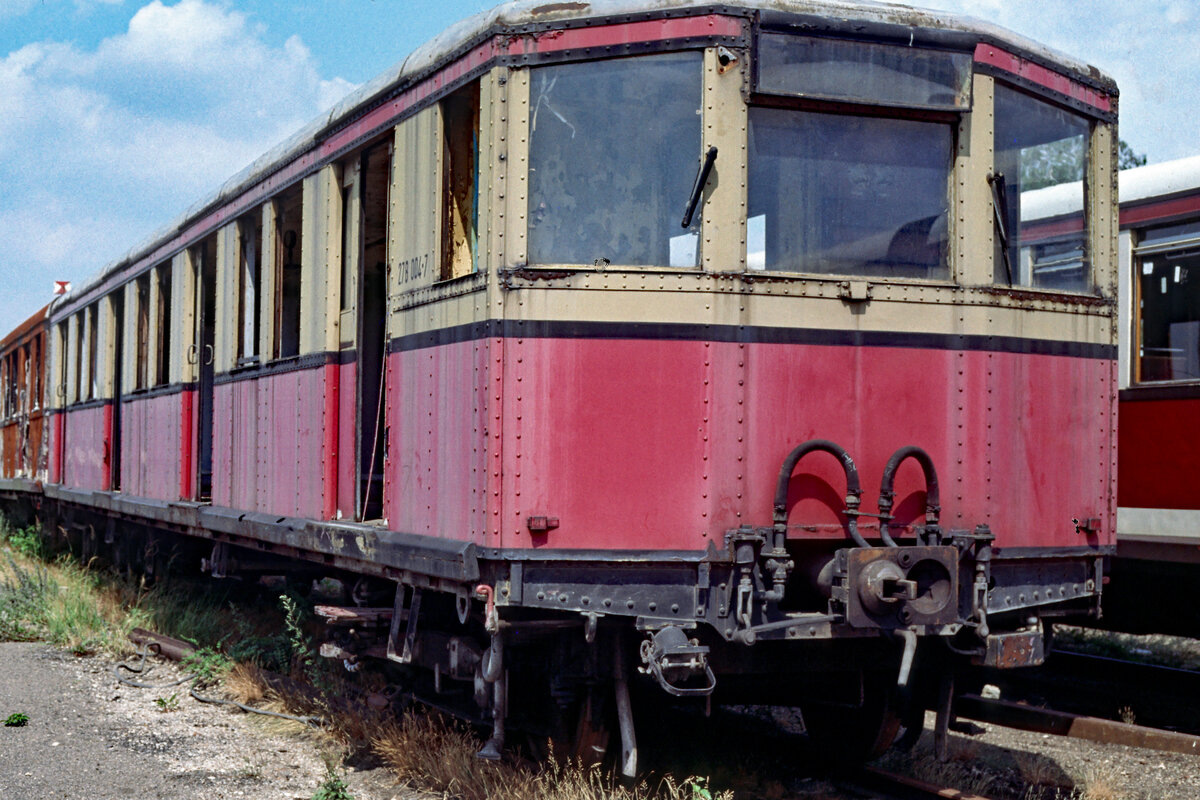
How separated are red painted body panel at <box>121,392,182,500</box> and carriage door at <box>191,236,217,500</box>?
197mm

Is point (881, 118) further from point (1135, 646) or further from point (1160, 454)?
point (1135, 646)

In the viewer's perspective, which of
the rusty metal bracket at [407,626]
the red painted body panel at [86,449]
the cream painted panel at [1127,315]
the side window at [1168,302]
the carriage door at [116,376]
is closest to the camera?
the rusty metal bracket at [407,626]

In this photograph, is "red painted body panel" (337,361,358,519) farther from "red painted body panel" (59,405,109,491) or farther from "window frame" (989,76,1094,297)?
"red painted body panel" (59,405,109,491)

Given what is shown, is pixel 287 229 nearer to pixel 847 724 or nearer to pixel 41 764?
pixel 41 764

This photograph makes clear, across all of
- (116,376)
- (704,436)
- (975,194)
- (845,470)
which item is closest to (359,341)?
(704,436)

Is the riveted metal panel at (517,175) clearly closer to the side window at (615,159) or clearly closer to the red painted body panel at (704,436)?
the side window at (615,159)

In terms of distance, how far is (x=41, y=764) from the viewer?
6504 millimetres

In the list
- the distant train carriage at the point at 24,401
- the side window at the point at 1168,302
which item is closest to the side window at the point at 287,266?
the side window at the point at 1168,302

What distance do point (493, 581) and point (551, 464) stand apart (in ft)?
1.62

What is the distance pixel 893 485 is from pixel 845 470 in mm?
314

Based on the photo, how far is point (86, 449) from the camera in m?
13.8

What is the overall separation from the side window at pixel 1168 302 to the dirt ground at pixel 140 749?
5.65 m

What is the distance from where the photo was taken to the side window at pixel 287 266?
7.73 meters

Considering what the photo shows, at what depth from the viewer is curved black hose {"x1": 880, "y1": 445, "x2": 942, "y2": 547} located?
16.3 ft
